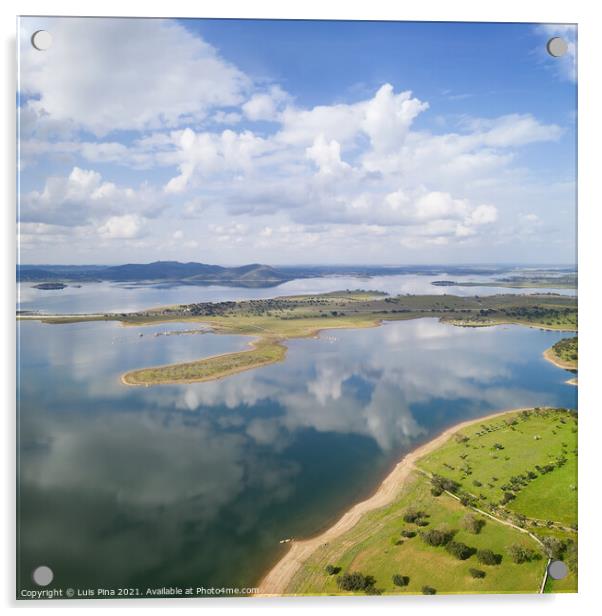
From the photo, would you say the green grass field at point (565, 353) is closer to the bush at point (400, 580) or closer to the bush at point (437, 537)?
the bush at point (437, 537)

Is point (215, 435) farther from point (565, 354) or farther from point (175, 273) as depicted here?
point (565, 354)

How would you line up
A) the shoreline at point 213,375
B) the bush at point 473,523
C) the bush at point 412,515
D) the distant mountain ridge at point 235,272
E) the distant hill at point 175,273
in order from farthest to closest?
the shoreline at point 213,375, the distant mountain ridge at point 235,272, the distant hill at point 175,273, the bush at point 412,515, the bush at point 473,523

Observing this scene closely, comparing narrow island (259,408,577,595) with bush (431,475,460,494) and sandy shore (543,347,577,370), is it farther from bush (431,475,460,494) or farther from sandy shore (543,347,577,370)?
sandy shore (543,347,577,370)

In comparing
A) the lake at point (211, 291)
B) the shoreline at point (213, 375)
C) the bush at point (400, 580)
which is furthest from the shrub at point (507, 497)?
the shoreline at point (213, 375)

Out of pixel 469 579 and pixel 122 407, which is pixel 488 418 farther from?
pixel 122 407

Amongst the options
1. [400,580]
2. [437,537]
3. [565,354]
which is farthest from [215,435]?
[565,354]

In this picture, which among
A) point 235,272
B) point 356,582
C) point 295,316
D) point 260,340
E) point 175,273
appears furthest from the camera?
point 295,316
